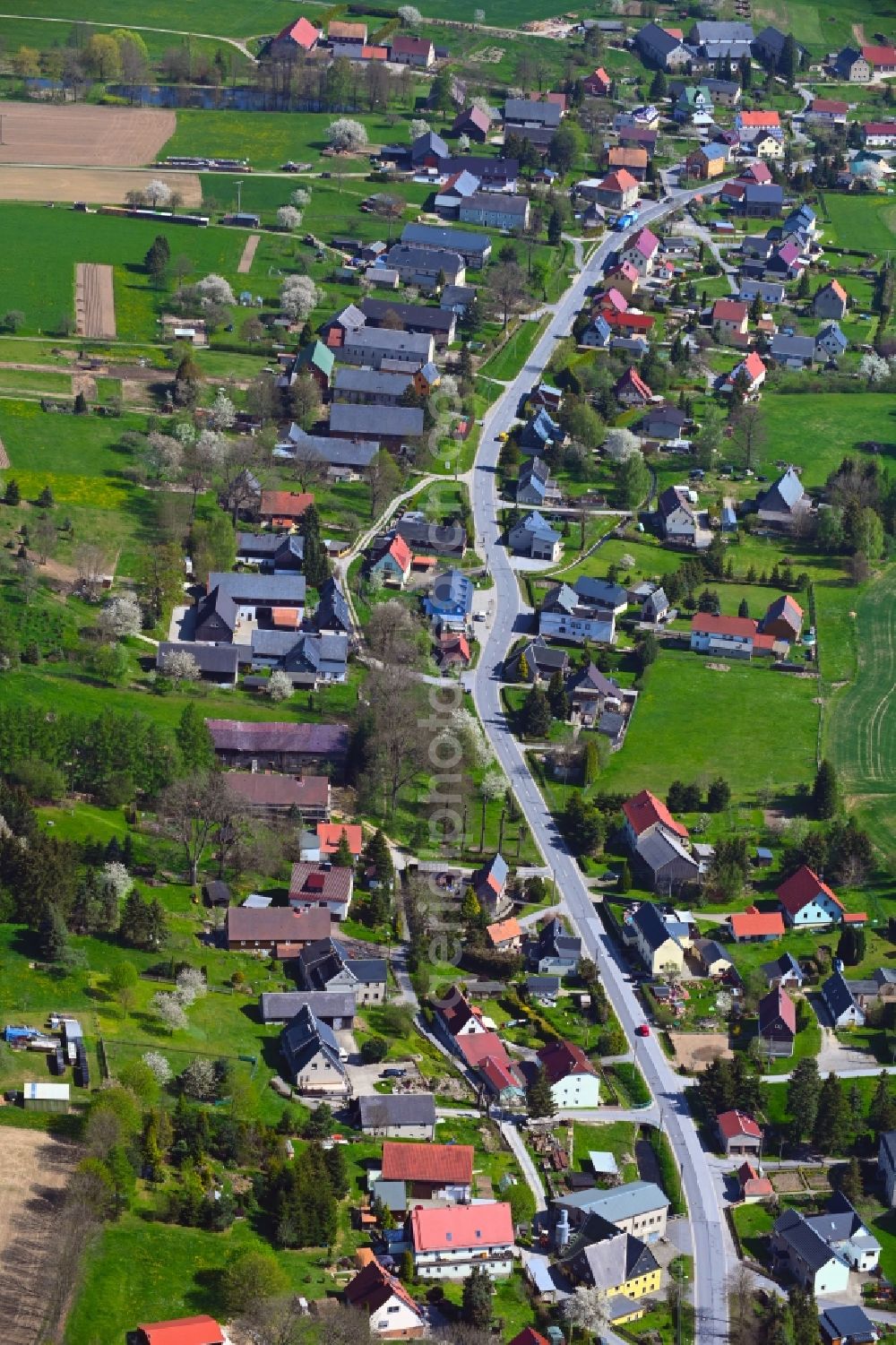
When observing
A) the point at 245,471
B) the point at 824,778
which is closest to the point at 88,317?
the point at 245,471

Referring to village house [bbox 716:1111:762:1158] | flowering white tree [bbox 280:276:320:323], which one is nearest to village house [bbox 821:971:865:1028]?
village house [bbox 716:1111:762:1158]

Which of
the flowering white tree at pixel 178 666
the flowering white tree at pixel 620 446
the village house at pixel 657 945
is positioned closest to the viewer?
the village house at pixel 657 945

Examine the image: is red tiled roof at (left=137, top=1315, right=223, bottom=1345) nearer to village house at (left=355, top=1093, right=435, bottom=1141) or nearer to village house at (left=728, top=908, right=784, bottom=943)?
village house at (left=355, top=1093, right=435, bottom=1141)

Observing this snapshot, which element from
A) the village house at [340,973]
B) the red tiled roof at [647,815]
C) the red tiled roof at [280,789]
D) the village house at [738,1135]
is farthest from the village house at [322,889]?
the village house at [738,1135]

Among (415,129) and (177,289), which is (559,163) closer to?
(415,129)

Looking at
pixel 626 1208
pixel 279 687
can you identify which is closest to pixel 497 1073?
pixel 626 1208

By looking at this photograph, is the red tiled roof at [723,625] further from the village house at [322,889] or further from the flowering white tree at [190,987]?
the flowering white tree at [190,987]
